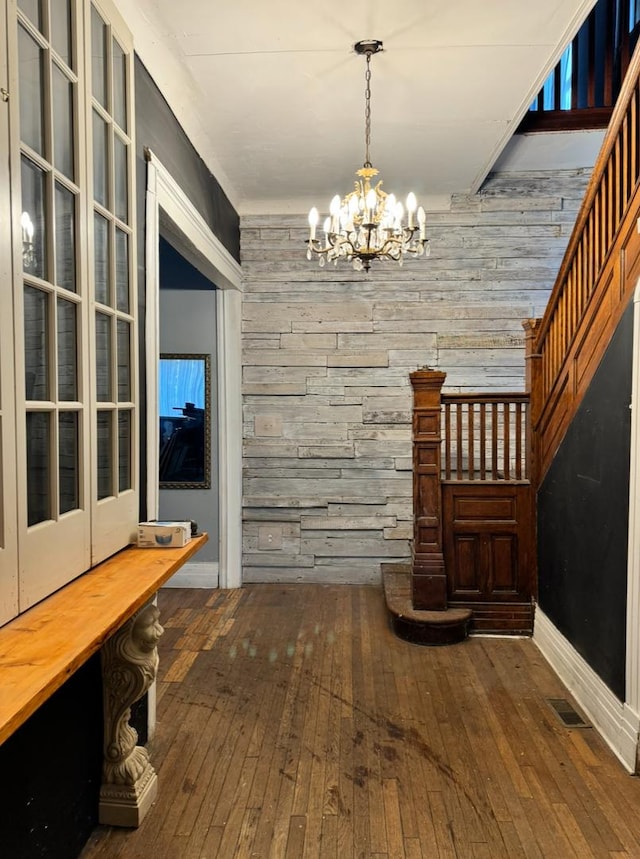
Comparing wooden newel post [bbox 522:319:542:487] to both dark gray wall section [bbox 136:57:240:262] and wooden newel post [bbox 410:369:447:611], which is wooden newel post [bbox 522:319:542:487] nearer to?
wooden newel post [bbox 410:369:447:611]

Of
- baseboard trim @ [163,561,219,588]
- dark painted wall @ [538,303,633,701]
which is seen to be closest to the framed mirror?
baseboard trim @ [163,561,219,588]

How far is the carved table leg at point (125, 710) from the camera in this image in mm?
2158

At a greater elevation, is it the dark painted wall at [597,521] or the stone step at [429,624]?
the dark painted wall at [597,521]

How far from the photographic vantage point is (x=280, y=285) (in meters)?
5.18

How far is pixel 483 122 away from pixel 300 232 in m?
1.85

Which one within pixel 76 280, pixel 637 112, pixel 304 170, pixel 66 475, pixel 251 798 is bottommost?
pixel 251 798

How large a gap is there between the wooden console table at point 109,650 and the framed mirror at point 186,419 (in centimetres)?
301

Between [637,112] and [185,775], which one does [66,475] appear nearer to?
[185,775]

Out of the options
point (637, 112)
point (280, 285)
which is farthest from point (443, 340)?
point (637, 112)

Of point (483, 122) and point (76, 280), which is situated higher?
point (483, 122)

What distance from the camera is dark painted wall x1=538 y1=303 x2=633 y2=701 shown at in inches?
109

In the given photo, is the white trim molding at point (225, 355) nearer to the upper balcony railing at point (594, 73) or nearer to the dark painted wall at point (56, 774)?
the dark painted wall at point (56, 774)

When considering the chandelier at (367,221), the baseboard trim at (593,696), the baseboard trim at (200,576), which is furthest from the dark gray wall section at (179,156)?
the baseboard trim at (593,696)

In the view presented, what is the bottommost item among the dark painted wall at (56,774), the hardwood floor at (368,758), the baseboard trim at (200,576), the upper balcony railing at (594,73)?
the hardwood floor at (368,758)
